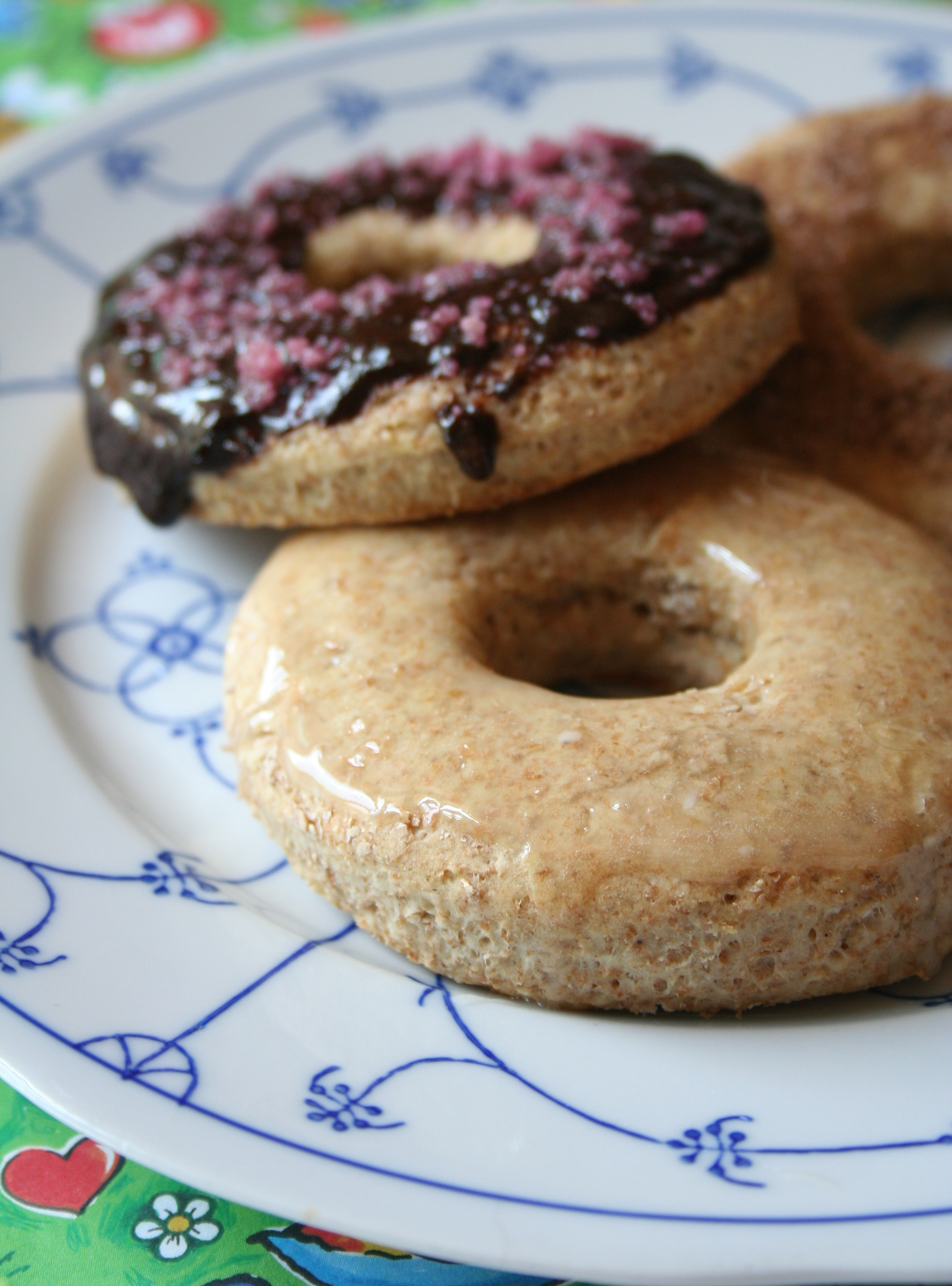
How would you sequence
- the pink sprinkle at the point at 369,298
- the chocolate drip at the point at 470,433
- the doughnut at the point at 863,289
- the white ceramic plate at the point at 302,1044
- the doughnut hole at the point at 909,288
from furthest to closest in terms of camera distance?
the doughnut hole at the point at 909,288 < the doughnut at the point at 863,289 < the pink sprinkle at the point at 369,298 < the chocolate drip at the point at 470,433 < the white ceramic plate at the point at 302,1044

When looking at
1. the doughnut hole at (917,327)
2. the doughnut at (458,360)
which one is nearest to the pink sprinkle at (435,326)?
the doughnut at (458,360)

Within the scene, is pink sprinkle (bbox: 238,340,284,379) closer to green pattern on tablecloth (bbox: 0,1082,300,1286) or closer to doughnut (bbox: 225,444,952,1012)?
doughnut (bbox: 225,444,952,1012)

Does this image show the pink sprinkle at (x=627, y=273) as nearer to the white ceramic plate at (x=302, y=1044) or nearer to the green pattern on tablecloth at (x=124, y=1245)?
the white ceramic plate at (x=302, y=1044)

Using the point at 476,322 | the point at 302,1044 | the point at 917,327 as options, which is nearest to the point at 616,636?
the point at 476,322

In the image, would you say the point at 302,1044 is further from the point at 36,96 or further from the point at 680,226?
the point at 36,96

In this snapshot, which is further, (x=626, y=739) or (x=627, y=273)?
(x=627, y=273)

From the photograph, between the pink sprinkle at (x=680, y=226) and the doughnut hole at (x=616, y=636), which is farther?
the pink sprinkle at (x=680, y=226)
